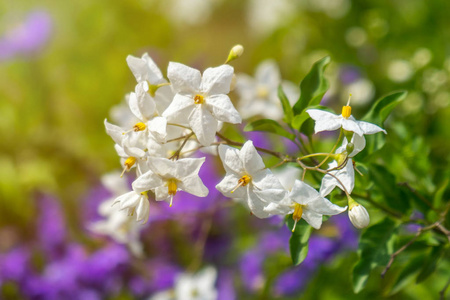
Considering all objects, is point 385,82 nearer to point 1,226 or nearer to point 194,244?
point 194,244

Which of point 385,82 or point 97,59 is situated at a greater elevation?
point 97,59

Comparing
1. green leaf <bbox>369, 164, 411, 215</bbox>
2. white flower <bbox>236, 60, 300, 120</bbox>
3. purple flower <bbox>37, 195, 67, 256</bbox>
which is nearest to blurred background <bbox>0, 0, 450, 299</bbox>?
purple flower <bbox>37, 195, 67, 256</bbox>

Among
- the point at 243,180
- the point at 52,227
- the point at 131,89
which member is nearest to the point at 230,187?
the point at 243,180

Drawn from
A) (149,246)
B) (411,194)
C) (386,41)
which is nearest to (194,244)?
(149,246)

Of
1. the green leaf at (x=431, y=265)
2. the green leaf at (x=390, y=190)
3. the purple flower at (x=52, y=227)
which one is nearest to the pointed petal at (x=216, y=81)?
the green leaf at (x=390, y=190)

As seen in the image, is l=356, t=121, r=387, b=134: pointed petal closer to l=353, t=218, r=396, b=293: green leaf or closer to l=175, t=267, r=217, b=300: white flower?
l=353, t=218, r=396, b=293: green leaf

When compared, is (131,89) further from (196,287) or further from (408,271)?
(408,271)

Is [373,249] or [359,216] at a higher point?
[359,216]
